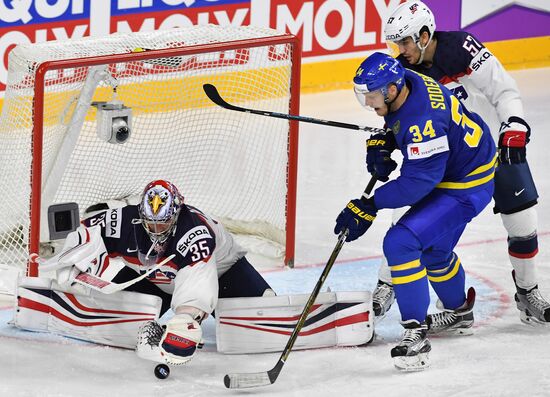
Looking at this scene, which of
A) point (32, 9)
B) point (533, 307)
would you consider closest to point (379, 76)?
point (533, 307)

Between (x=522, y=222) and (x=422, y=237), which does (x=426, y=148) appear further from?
(x=522, y=222)

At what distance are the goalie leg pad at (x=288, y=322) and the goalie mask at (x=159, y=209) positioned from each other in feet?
1.28

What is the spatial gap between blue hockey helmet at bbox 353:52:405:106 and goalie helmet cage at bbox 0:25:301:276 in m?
1.15

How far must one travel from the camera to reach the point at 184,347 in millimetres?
4602

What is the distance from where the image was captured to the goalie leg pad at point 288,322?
196 inches

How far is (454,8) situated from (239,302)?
15.6 ft

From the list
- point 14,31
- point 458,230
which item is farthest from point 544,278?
point 14,31

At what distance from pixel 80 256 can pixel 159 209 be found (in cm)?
35

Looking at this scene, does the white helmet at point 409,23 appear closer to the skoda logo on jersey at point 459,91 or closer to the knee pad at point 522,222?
the skoda logo on jersey at point 459,91

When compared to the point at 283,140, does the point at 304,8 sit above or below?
above

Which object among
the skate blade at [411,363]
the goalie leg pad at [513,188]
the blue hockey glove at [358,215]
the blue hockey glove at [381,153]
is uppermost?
the blue hockey glove at [381,153]

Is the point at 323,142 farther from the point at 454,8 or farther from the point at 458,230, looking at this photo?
the point at 458,230

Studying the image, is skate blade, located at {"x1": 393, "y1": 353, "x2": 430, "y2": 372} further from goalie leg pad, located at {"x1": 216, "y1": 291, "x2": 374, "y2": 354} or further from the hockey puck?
the hockey puck

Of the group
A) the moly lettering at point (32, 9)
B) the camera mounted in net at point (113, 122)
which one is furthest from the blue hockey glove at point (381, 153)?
the moly lettering at point (32, 9)
